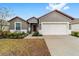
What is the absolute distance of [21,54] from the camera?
8328 mm

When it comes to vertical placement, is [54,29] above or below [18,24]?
below

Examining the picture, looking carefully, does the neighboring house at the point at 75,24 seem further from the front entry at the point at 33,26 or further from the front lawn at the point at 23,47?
the front entry at the point at 33,26

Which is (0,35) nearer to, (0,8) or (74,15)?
(0,8)

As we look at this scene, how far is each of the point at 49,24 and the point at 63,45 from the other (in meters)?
2.01

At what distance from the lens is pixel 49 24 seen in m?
11.3

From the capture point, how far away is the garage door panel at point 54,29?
11.1 m

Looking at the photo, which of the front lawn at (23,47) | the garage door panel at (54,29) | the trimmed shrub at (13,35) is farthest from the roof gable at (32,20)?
the front lawn at (23,47)

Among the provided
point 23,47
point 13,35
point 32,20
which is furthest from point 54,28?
point 23,47

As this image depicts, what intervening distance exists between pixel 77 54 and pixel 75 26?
2.80m

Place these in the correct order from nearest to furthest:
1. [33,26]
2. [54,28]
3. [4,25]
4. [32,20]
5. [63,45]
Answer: [63,45], [4,25], [32,20], [33,26], [54,28]

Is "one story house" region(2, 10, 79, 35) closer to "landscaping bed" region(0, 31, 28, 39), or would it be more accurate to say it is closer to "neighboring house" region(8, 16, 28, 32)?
"neighboring house" region(8, 16, 28, 32)

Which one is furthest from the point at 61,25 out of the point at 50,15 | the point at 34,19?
the point at 34,19

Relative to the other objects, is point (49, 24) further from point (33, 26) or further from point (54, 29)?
point (33, 26)

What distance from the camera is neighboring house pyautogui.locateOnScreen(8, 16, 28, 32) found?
34.6 feet
